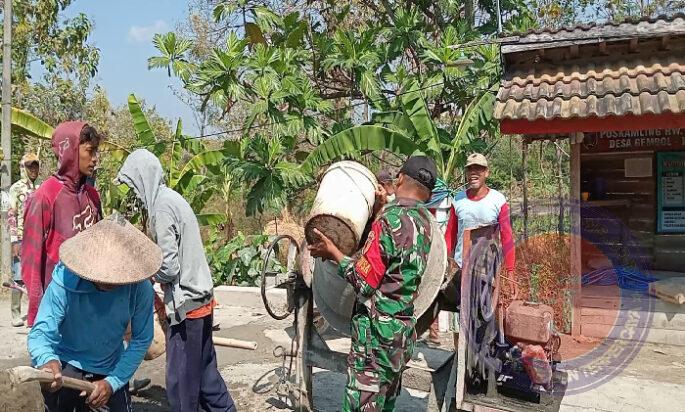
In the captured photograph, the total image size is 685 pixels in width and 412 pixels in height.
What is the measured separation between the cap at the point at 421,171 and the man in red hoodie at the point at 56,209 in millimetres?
1831

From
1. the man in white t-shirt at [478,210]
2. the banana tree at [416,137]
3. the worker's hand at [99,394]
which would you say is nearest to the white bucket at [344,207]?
the worker's hand at [99,394]

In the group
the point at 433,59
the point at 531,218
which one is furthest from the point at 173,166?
the point at 531,218

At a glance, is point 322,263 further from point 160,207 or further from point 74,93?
point 74,93

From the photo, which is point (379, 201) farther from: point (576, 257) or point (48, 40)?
point (48, 40)

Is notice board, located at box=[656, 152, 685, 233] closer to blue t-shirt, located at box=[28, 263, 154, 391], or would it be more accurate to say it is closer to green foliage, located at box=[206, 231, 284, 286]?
green foliage, located at box=[206, 231, 284, 286]

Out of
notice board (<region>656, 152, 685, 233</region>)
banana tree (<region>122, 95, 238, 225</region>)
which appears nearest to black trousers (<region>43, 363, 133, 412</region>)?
banana tree (<region>122, 95, 238, 225</region>)

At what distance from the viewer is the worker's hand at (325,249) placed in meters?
3.28

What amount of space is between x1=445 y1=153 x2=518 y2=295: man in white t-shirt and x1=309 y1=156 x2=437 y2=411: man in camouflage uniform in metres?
2.09

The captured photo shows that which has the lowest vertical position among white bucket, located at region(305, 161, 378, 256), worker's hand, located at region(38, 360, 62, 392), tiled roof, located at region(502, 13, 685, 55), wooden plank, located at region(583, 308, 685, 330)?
wooden plank, located at region(583, 308, 685, 330)

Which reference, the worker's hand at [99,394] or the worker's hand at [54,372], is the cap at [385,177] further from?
the worker's hand at [54,372]

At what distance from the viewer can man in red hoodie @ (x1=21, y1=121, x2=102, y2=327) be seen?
335cm

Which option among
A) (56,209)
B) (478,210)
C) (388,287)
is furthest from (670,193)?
(56,209)

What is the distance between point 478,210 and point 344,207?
2.07 meters

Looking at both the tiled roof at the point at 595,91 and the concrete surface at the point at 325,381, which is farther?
the tiled roof at the point at 595,91
